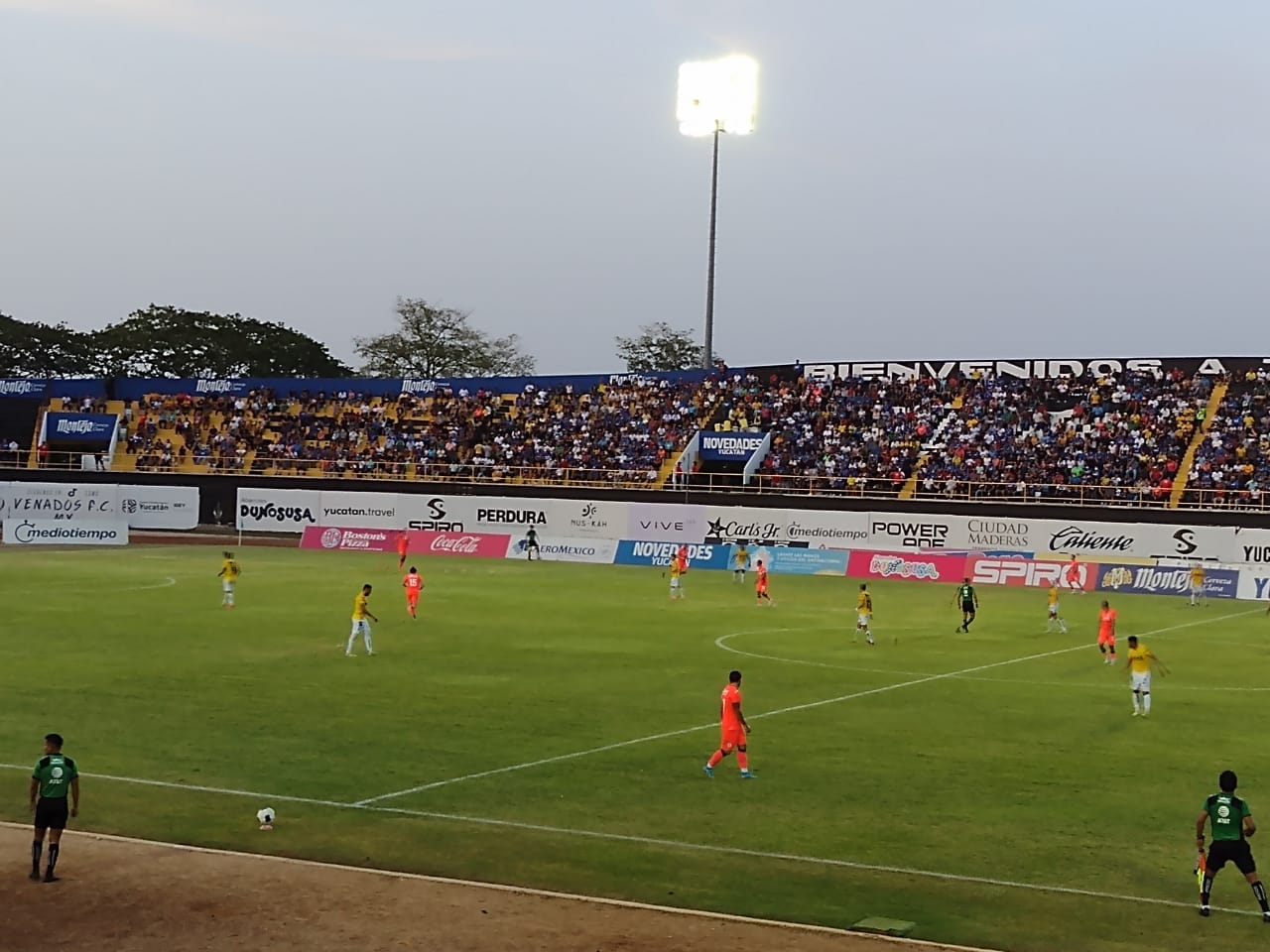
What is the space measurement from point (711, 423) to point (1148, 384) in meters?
21.9

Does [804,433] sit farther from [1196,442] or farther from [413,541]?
[413,541]

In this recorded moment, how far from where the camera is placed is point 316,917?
13.6m

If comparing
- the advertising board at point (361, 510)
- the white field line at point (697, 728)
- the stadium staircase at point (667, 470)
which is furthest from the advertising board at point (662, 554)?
the white field line at point (697, 728)

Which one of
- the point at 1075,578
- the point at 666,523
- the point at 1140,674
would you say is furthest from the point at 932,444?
the point at 1140,674

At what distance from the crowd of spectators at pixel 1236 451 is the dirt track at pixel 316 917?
52385mm

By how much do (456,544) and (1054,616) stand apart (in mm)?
34617

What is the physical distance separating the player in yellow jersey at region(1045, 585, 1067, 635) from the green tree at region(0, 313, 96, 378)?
360ft

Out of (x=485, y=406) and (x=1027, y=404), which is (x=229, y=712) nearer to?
(x=1027, y=404)

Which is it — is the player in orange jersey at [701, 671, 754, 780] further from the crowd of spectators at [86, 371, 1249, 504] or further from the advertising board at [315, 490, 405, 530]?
the advertising board at [315, 490, 405, 530]

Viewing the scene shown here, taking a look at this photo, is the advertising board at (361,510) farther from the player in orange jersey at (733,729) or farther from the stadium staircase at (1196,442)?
the player in orange jersey at (733,729)

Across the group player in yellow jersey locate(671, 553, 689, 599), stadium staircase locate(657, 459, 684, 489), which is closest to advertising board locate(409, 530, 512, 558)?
stadium staircase locate(657, 459, 684, 489)

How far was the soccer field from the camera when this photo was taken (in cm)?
1553

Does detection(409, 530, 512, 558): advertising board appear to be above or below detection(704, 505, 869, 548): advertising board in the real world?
below

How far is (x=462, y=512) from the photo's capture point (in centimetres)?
7319
